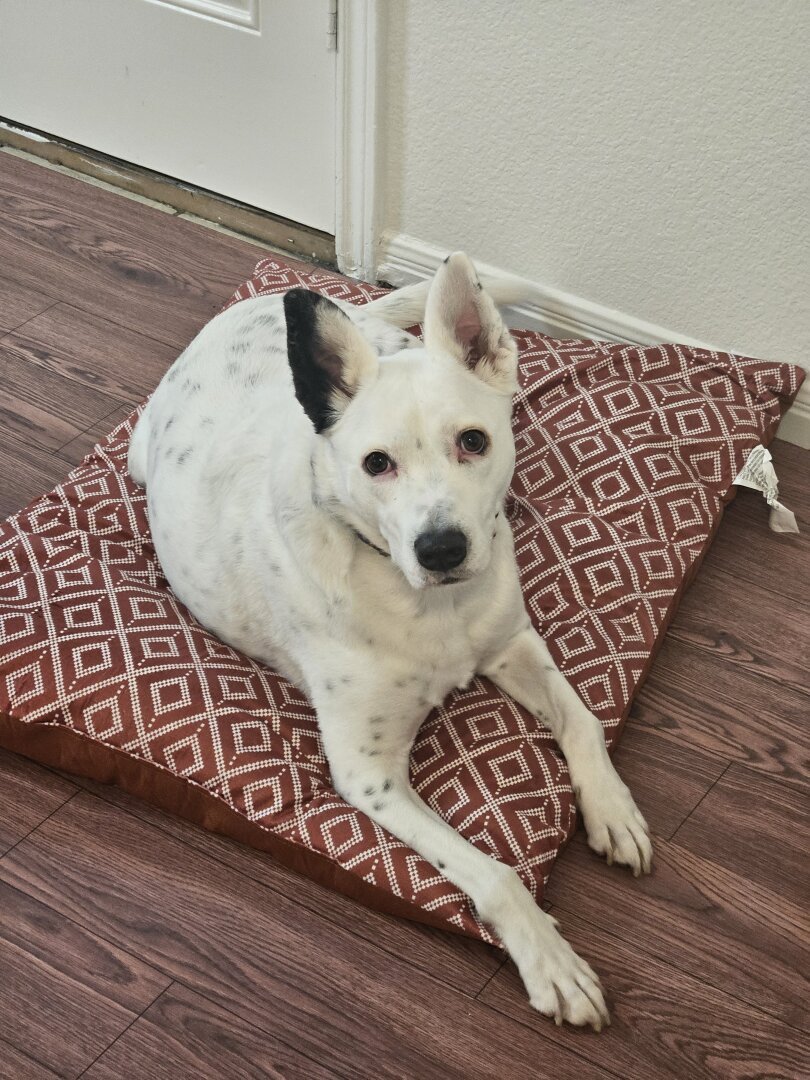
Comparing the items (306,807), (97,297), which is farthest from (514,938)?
(97,297)

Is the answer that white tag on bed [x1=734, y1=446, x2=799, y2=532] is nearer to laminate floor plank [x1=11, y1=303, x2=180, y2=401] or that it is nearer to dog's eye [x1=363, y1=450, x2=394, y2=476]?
dog's eye [x1=363, y1=450, x2=394, y2=476]

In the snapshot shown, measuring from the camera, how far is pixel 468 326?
5.87 feet

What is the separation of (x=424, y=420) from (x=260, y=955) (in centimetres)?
86

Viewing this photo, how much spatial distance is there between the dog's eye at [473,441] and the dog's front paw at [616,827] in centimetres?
63

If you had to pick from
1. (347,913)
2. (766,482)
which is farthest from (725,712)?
(347,913)

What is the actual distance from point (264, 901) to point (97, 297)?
193 cm

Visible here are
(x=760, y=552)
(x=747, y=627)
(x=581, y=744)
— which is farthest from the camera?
(x=760, y=552)

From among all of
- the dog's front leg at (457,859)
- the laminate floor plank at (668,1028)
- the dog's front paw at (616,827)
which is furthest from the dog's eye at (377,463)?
the laminate floor plank at (668,1028)

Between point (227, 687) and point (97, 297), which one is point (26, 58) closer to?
point (97, 297)

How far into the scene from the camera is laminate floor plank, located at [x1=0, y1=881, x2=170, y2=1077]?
176cm

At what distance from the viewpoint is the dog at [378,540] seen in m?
1.70

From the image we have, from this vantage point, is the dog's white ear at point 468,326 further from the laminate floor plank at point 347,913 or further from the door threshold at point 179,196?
the door threshold at point 179,196

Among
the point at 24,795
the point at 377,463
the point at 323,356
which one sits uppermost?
the point at 323,356

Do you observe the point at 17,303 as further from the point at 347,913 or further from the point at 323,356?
the point at 347,913
